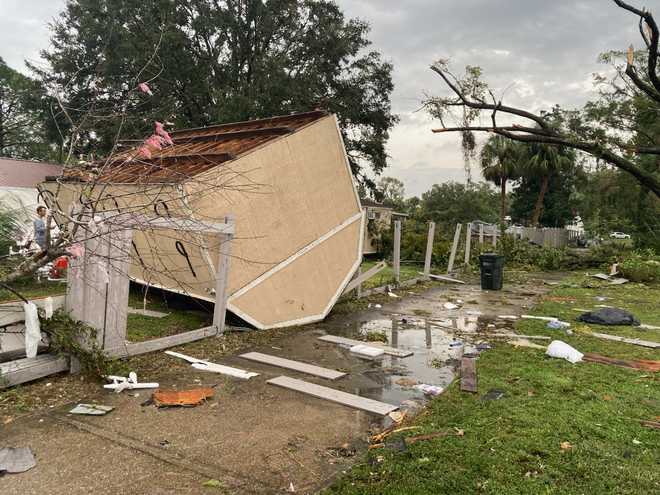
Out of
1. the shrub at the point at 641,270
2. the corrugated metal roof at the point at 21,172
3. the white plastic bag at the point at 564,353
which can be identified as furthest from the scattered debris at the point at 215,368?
the corrugated metal roof at the point at 21,172

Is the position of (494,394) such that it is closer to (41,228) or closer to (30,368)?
(30,368)

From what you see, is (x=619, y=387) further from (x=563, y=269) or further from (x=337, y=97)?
(x=337, y=97)

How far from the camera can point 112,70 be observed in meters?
21.7

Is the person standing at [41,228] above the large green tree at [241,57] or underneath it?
underneath

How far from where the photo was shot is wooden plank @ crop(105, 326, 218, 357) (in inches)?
201

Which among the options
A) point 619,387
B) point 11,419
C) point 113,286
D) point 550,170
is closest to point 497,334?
point 619,387

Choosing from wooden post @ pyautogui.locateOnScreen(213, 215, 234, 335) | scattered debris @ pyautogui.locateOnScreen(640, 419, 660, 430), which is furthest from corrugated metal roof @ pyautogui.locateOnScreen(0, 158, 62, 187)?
scattered debris @ pyautogui.locateOnScreen(640, 419, 660, 430)

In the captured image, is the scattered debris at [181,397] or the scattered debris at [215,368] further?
the scattered debris at [215,368]

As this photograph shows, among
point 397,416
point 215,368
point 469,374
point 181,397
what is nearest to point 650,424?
point 469,374

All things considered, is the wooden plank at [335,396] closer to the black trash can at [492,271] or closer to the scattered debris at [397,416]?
the scattered debris at [397,416]

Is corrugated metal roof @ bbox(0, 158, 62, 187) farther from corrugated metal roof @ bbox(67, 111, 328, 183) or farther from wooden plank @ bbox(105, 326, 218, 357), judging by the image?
wooden plank @ bbox(105, 326, 218, 357)

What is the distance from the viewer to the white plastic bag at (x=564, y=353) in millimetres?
5889

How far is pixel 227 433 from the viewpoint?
3650mm

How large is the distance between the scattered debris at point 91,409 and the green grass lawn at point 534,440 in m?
2.20
